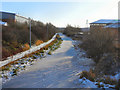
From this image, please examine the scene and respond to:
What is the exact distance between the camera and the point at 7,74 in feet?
18.9

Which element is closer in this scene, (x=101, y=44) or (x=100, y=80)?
(x=100, y=80)

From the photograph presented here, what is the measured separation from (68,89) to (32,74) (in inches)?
92.9

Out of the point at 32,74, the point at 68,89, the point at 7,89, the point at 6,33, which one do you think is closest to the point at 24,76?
the point at 32,74

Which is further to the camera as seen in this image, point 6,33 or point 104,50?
point 6,33

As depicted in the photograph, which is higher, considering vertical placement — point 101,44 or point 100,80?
point 101,44

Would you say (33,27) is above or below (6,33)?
above

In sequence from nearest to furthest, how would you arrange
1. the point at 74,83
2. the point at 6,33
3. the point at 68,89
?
the point at 68,89
the point at 74,83
the point at 6,33

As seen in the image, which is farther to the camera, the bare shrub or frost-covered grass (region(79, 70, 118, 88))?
the bare shrub

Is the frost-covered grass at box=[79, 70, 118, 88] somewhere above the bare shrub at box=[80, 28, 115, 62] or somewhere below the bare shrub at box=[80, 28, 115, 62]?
below

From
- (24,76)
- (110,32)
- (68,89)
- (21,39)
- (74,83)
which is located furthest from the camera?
(21,39)

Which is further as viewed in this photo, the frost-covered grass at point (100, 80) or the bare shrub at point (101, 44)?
the bare shrub at point (101, 44)

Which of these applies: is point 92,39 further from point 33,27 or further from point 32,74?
point 33,27

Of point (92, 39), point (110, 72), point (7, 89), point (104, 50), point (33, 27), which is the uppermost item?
point (33, 27)

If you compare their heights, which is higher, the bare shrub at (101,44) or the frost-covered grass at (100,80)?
the bare shrub at (101,44)
